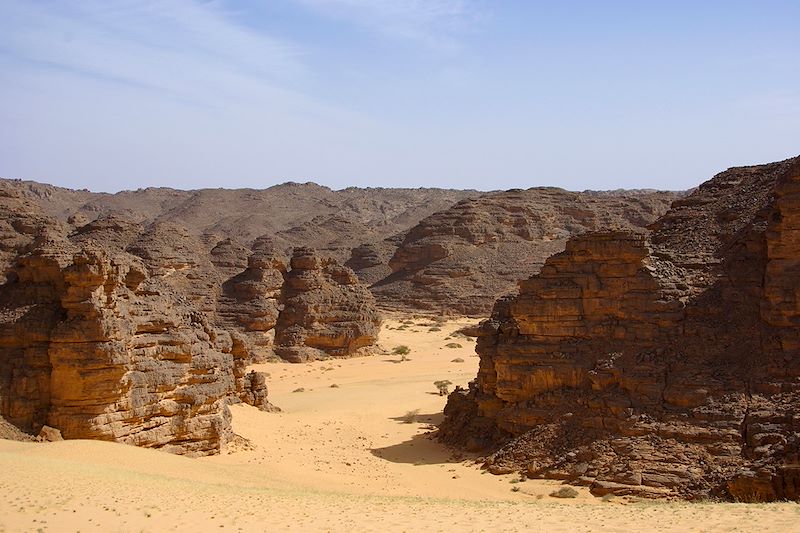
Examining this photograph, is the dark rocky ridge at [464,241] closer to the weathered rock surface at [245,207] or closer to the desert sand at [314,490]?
the weathered rock surface at [245,207]

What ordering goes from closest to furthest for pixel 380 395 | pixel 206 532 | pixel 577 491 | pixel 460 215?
1. pixel 206 532
2. pixel 577 491
3. pixel 380 395
4. pixel 460 215

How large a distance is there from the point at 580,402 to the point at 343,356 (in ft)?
71.5

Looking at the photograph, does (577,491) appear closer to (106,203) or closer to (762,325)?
(762,325)

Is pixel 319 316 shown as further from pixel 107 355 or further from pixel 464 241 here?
pixel 464 241

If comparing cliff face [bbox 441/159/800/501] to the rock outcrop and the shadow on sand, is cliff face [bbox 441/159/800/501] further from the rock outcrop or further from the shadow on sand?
the rock outcrop

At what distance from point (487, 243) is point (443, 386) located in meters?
40.9

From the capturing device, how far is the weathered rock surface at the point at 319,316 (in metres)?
40.4

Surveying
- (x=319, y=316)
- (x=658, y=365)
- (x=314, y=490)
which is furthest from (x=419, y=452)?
(x=319, y=316)

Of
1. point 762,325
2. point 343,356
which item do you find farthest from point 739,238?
point 343,356

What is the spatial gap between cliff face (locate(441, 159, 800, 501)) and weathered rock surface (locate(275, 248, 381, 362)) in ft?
55.6

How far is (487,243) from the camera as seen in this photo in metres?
72.8

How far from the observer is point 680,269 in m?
22.6

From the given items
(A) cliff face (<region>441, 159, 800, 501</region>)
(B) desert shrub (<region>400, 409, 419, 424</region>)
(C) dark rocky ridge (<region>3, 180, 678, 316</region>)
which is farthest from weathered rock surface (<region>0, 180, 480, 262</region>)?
(A) cliff face (<region>441, 159, 800, 501</region>)

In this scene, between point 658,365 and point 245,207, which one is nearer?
point 658,365
